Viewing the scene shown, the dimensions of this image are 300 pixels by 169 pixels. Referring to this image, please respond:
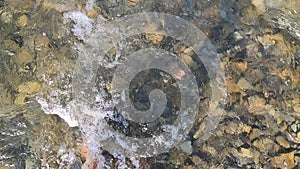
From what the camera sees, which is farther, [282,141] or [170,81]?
[170,81]

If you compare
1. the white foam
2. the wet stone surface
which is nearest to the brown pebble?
the wet stone surface

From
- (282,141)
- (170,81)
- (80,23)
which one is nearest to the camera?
(282,141)

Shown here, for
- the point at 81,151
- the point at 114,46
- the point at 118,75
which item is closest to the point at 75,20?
the point at 114,46

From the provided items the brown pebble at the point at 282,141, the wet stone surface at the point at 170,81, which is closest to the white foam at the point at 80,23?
the wet stone surface at the point at 170,81

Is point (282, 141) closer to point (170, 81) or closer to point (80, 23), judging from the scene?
point (170, 81)

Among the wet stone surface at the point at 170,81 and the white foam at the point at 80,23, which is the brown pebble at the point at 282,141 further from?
the white foam at the point at 80,23

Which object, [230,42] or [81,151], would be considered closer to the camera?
[81,151]

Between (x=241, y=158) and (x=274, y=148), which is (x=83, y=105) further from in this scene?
(x=274, y=148)

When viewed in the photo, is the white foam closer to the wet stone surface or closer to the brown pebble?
the wet stone surface

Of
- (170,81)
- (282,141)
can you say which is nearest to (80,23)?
(170,81)
